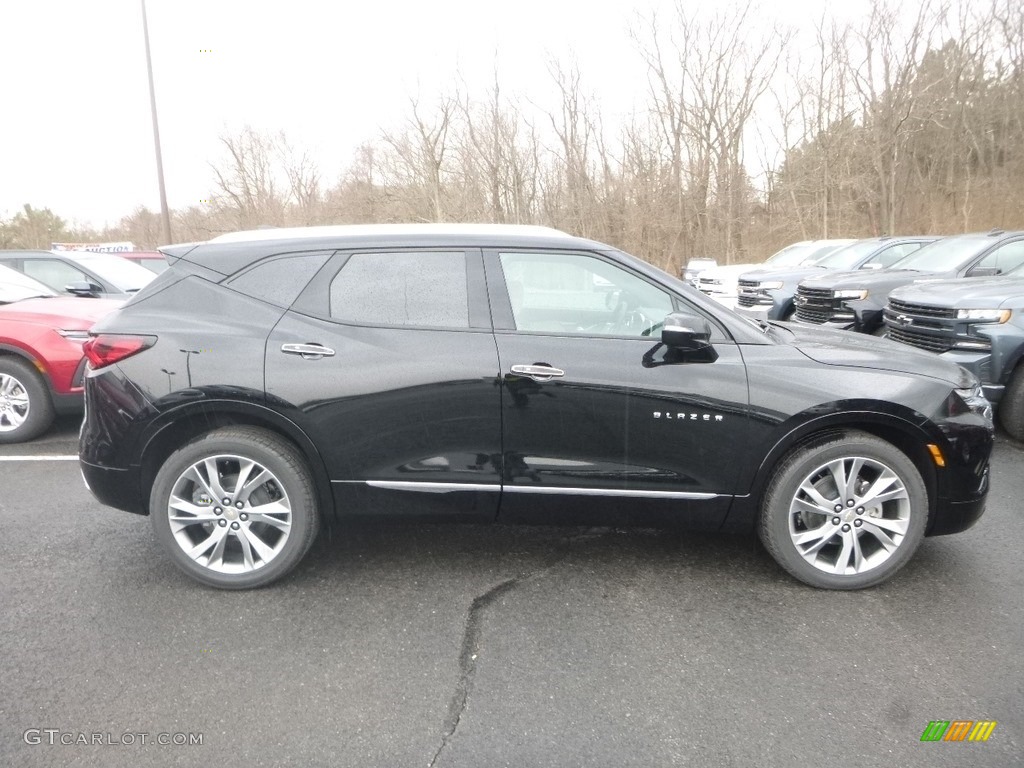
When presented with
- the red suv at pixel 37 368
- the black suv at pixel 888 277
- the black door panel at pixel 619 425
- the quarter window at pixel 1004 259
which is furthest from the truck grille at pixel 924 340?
the red suv at pixel 37 368

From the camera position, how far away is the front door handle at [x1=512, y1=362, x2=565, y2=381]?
3.29 meters

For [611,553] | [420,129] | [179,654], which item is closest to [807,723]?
[611,553]

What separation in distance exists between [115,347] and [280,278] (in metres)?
0.84

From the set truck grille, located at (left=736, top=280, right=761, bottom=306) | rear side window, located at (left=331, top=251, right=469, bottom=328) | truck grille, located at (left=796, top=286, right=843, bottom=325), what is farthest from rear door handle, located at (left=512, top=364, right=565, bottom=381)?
truck grille, located at (left=736, top=280, right=761, bottom=306)

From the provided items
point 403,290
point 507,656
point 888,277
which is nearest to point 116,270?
point 403,290

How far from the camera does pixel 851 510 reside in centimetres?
337

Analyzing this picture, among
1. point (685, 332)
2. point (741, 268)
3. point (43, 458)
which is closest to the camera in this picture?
point (685, 332)

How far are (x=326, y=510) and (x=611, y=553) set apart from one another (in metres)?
1.54

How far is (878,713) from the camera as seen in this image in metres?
2.55

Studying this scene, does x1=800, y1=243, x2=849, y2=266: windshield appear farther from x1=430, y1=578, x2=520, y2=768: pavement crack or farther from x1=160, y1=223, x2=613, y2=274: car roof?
x1=430, y1=578, x2=520, y2=768: pavement crack

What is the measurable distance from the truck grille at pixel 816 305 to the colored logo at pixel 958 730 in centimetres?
763

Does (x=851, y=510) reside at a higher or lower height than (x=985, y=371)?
lower

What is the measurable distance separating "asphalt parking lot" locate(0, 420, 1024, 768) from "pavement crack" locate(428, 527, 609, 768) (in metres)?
0.01

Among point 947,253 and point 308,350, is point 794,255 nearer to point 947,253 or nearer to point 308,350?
point 947,253
